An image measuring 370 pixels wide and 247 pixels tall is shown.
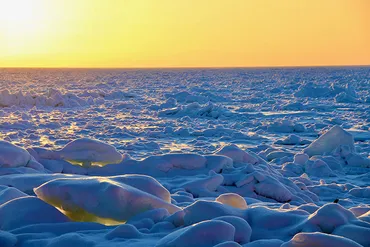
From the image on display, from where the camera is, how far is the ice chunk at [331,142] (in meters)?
8.01

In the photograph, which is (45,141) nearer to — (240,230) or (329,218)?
(240,230)

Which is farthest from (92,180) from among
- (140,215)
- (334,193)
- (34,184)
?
(334,193)

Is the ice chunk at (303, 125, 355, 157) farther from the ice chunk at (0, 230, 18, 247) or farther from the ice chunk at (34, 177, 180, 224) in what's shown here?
the ice chunk at (0, 230, 18, 247)

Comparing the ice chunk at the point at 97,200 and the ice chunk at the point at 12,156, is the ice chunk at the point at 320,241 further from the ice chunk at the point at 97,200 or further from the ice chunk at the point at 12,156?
the ice chunk at the point at 12,156

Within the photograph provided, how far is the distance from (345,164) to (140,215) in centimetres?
513

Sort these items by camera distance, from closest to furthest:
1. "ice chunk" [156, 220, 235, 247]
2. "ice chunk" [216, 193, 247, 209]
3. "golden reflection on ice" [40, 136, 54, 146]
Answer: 1. "ice chunk" [156, 220, 235, 247]
2. "ice chunk" [216, 193, 247, 209]
3. "golden reflection on ice" [40, 136, 54, 146]

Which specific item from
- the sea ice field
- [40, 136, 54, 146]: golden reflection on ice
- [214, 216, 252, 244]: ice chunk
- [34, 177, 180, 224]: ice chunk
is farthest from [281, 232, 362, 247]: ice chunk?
Result: [40, 136, 54, 146]: golden reflection on ice

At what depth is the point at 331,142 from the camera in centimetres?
809

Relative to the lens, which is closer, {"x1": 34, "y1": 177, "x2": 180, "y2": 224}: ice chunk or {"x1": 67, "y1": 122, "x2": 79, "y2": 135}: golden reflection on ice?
{"x1": 34, "y1": 177, "x2": 180, "y2": 224}: ice chunk

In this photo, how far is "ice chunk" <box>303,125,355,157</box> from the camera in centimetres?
801

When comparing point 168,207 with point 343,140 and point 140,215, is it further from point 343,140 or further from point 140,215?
point 343,140

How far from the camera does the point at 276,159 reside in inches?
303

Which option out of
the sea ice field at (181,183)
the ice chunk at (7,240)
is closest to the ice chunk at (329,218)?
the sea ice field at (181,183)

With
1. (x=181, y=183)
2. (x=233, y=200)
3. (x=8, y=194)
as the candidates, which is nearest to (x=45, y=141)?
(x=181, y=183)
